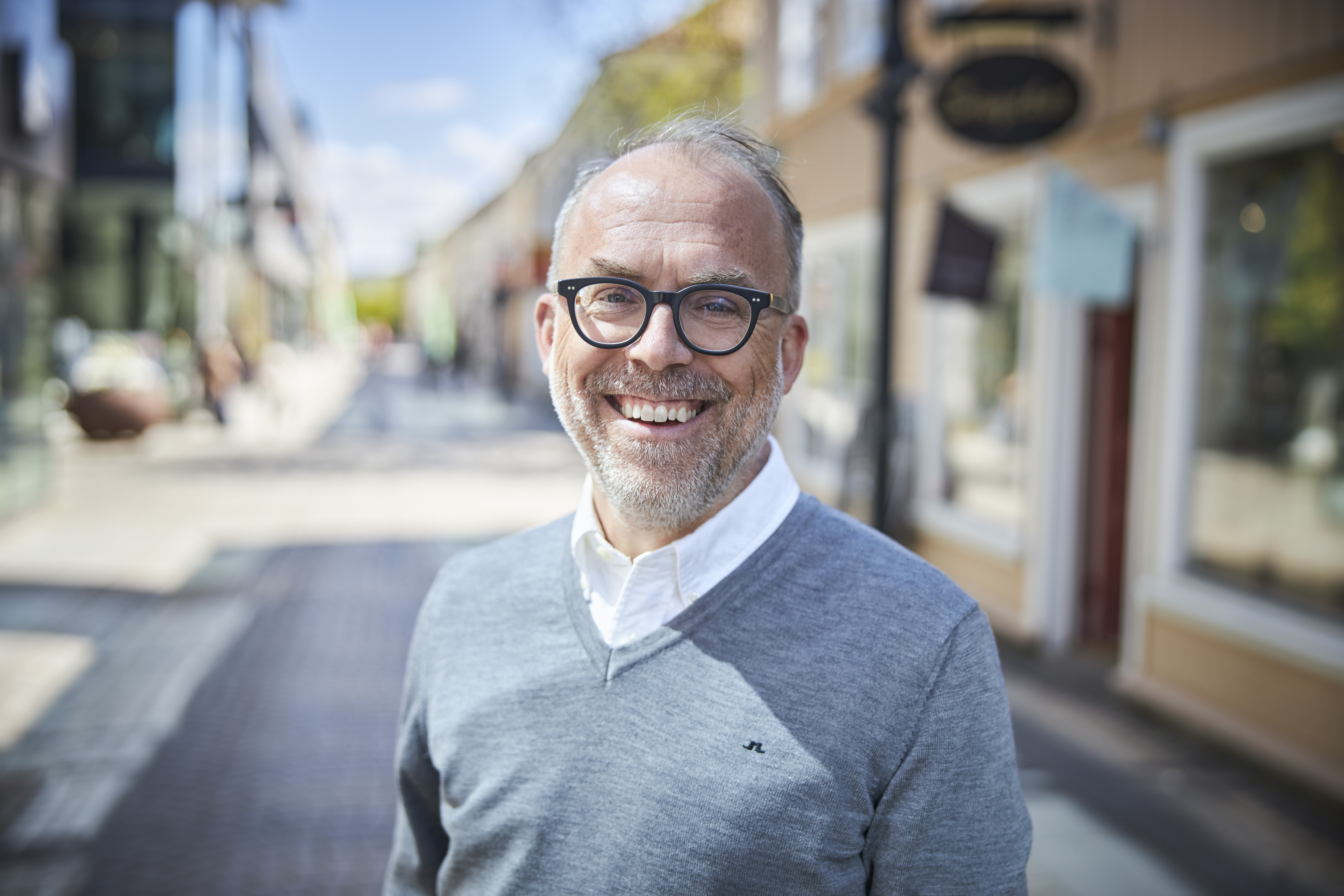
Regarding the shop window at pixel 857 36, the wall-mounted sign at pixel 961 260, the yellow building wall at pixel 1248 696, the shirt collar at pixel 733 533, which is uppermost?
the shop window at pixel 857 36

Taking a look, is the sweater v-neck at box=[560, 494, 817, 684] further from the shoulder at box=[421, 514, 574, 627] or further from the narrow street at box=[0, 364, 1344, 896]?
the narrow street at box=[0, 364, 1344, 896]

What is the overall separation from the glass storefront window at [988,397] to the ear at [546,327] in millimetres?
5928

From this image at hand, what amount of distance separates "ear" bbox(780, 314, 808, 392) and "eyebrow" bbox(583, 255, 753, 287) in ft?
0.54

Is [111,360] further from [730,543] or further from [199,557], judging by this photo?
[730,543]

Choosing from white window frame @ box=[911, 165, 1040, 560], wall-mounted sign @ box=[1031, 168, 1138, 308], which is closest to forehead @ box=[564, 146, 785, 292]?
wall-mounted sign @ box=[1031, 168, 1138, 308]

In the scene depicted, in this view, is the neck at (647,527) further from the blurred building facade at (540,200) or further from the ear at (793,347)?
the blurred building facade at (540,200)

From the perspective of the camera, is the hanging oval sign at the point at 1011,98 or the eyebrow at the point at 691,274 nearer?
the eyebrow at the point at 691,274

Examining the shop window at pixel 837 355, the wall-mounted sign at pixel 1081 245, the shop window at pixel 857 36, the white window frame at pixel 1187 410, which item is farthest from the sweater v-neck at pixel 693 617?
the shop window at pixel 857 36

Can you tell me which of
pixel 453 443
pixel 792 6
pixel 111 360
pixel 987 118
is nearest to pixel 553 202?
pixel 453 443

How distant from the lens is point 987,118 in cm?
611

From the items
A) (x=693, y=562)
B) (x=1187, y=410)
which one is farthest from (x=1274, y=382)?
(x=693, y=562)

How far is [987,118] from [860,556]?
17.0 ft

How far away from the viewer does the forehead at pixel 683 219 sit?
59.1 inches

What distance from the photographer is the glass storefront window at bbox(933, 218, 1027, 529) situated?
7785mm
